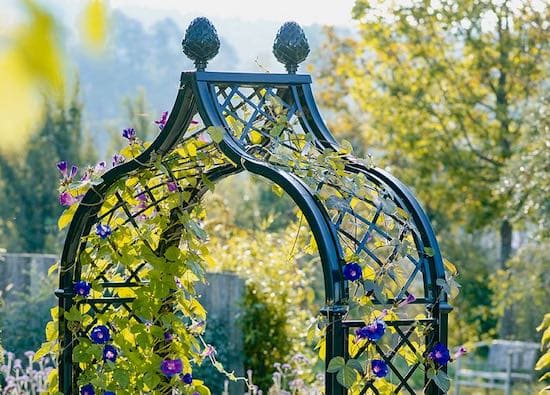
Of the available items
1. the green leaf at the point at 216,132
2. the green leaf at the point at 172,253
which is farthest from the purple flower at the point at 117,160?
the green leaf at the point at 216,132

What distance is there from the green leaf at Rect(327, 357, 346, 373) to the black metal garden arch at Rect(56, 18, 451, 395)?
0.03 metres

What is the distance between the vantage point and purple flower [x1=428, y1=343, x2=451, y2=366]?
8.14 ft

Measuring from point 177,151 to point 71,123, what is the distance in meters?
12.5

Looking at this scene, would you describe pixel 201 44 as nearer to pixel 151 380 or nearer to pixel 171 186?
pixel 171 186

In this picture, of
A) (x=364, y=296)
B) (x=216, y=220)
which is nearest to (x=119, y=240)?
(x=364, y=296)

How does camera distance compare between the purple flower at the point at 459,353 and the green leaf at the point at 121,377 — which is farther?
the green leaf at the point at 121,377

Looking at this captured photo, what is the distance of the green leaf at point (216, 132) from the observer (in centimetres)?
258

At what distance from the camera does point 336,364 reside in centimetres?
227

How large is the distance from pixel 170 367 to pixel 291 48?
3.48 ft

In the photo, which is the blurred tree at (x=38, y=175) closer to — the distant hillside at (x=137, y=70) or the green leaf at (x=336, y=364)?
the green leaf at (x=336, y=364)

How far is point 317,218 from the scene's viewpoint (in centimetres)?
233

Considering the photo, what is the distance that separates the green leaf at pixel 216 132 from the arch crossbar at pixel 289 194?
0.01m

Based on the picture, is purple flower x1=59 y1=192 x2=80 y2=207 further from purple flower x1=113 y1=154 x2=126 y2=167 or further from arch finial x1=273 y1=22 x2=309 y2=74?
arch finial x1=273 y1=22 x2=309 y2=74

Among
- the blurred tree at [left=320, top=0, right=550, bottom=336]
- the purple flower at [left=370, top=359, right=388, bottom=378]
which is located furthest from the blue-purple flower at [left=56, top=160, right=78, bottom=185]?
the blurred tree at [left=320, top=0, right=550, bottom=336]
